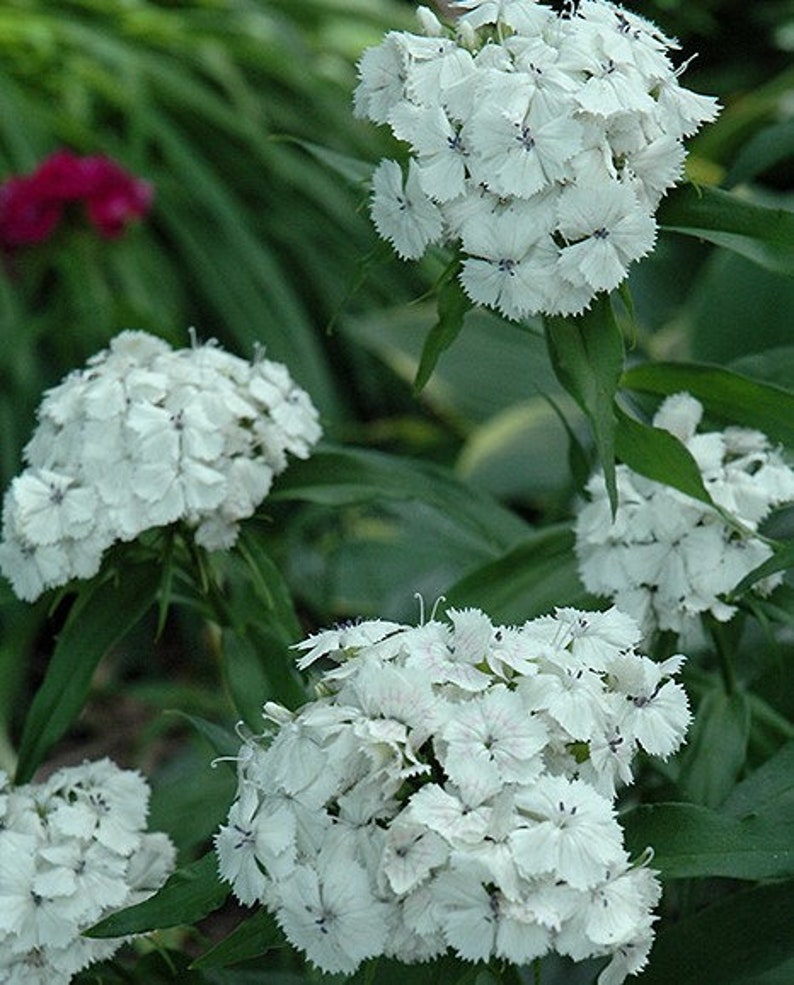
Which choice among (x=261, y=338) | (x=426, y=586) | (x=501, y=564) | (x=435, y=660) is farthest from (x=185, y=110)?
(x=435, y=660)

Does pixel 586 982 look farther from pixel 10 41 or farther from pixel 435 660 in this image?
pixel 10 41

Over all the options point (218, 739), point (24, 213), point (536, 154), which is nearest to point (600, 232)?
point (536, 154)

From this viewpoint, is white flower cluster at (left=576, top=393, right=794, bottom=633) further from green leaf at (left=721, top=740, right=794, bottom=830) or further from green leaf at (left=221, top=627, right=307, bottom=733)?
green leaf at (left=221, top=627, right=307, bottom=733)

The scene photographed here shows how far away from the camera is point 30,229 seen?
8.33ft

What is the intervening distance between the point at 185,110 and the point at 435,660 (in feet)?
7.88

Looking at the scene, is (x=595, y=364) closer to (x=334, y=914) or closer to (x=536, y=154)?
(x=536, y=154)

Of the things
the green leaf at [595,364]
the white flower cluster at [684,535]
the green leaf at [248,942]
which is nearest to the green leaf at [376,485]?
the white flower cluster at [684,535]

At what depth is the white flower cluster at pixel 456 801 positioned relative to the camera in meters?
0.78

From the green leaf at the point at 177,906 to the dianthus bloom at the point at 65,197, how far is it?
172cm

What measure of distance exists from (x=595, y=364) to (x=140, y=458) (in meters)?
0.31

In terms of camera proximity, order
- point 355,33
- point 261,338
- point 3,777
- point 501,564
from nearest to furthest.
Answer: point 3,777 → point 501,564 → point 261,338 → point 355,33

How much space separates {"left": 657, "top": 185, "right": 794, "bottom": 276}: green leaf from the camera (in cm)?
100

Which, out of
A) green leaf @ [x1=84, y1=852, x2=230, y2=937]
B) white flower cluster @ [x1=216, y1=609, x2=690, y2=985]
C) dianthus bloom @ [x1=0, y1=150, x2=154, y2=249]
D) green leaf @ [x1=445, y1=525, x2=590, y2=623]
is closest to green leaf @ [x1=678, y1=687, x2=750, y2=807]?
green leaf @ [x1=445, y1=525, x2=590, y2=623]

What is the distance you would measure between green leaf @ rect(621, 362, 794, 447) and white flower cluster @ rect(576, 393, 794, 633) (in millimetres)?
15
